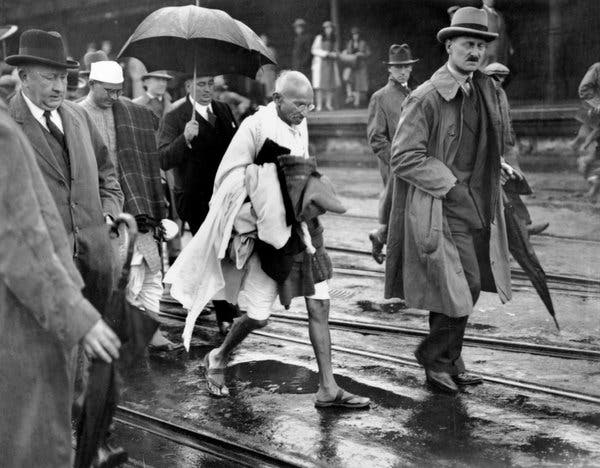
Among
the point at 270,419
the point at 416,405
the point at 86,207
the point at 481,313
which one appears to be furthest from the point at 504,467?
the point at 481,313

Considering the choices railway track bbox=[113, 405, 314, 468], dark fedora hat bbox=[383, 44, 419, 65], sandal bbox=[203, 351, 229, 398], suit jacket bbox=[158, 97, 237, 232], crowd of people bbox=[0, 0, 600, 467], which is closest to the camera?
railway track bbox=[113, 405, 314, 468]

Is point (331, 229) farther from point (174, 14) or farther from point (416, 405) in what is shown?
point (416, 405)

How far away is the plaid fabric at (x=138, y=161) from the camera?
7137 millimetres

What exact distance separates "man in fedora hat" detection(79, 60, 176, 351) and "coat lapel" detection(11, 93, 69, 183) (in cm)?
194

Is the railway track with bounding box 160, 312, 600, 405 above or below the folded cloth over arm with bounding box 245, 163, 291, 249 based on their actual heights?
below

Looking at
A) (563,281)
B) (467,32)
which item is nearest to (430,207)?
(467,32)

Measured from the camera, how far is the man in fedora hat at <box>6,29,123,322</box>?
5102 mm

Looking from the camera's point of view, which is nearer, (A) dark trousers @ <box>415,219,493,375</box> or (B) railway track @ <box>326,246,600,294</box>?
(A) dark trousers @ <box>415,219,493,375</box>

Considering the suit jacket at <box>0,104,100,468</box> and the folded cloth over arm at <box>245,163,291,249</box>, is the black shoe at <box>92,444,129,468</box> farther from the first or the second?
the folded cloth over arm at <box>245,163,291,249</box>

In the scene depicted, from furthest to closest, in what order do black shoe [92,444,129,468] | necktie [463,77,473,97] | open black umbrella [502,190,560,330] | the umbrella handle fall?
open black umbrella [502,190,560,330], necktie [463,77,473,97], black shoe [92,444,129,468], the umbrella handle

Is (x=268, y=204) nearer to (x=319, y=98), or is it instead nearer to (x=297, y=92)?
(x=297, y=92)

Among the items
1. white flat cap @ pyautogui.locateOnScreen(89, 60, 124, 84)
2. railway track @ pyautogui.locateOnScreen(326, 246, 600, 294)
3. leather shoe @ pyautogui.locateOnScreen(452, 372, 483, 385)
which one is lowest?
railway track @ pyautogui.locateOnScreen(326, 246, 600, 294)

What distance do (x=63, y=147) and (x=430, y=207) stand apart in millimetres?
2179

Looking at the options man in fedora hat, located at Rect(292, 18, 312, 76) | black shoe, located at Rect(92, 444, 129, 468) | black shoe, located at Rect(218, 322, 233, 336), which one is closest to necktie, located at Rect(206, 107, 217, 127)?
black shoe, located at Rect(218, 322, 233, 336)
